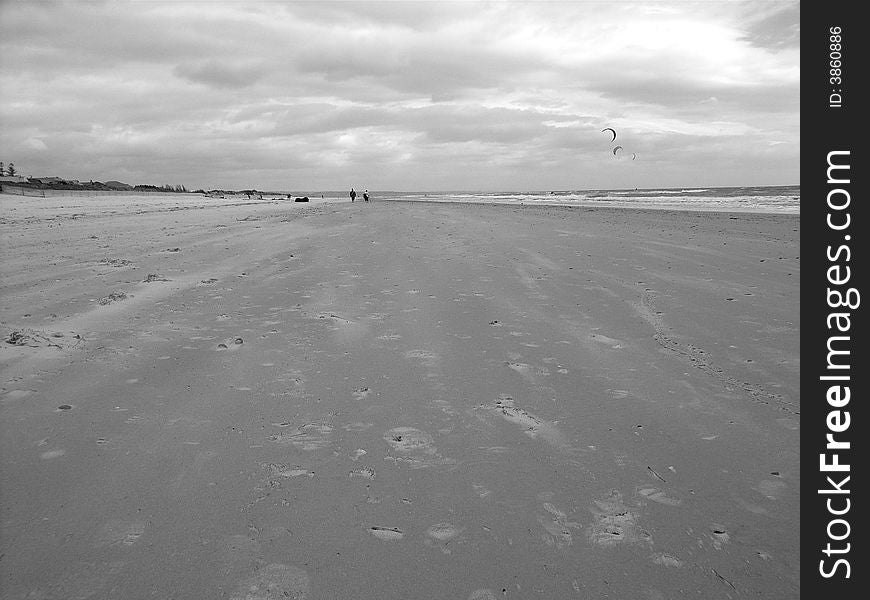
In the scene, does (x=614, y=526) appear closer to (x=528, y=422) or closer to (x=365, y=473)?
(x=528, y=422)

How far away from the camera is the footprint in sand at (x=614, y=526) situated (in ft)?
5.74

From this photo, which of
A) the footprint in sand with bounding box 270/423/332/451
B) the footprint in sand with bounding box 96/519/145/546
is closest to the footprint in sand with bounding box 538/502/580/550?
the footprint in sand with bounding box 270/423/332/451

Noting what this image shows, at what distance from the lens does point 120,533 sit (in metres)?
1.76

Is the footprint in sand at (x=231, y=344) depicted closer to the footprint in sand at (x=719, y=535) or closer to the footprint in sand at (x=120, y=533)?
the footprint in sand at (x=120, y=533)

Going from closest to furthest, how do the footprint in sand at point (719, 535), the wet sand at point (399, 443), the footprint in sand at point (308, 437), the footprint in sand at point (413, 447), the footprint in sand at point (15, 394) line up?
the wet sand at point (399, 443) < the footprint in sand at point (719, 535) < the footprint in sand at point (413, 447) < the footprint in sand at point (308, 437) < the footprint in sand at point (15, 394)

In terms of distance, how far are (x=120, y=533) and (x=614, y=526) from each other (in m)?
1.75

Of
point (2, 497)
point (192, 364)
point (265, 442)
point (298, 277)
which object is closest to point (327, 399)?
point (265, 442)

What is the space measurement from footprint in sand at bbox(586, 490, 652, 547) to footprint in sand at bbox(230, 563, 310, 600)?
0.98 meters

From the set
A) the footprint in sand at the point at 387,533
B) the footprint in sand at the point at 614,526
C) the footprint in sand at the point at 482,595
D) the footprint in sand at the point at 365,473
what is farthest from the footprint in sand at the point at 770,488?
the footprint in sand at the point at 365,473

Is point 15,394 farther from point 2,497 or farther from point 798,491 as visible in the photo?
point 798,491

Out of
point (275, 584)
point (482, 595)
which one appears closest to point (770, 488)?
point (482, 595)
